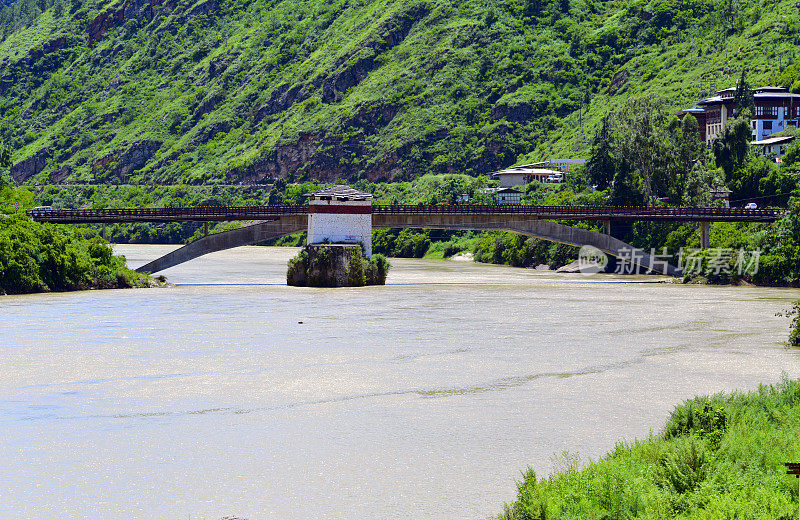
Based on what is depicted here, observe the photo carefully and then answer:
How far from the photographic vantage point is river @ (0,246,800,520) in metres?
20.6

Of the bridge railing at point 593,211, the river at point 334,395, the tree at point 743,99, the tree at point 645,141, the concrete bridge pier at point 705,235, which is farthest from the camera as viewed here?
the tree at point 743,99

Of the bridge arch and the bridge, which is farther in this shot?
the bridge arch

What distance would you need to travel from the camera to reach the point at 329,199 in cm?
8769

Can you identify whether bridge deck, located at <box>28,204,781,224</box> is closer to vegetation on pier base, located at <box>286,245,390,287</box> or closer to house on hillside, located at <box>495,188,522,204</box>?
vegetation on pier base, located at <box>286,245,390,287</box>

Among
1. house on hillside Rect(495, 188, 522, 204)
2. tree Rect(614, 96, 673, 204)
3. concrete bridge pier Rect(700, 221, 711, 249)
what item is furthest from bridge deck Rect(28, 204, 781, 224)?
house on hillside Rect(495, 188, 522, 204)

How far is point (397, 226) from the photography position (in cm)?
9594

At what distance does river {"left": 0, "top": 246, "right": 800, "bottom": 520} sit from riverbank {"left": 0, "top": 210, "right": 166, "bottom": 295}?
812 cm

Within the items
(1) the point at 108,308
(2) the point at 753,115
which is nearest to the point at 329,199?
(1) the point at 108,308

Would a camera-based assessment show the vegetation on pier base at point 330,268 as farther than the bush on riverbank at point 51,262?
Yes

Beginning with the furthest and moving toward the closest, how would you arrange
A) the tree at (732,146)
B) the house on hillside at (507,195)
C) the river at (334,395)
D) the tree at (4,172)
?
the house on hillside at (507,195) < the tree at (4,172) < the tree at (732,146) < the river at (334,395)

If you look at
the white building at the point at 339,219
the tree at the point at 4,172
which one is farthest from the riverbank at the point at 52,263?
the tree at the point at 4,172

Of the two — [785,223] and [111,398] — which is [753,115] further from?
[111,398]

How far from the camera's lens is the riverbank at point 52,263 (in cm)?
7181

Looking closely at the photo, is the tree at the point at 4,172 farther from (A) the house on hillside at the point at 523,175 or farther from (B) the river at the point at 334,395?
(A) the house on hillside at the point at 523,175
